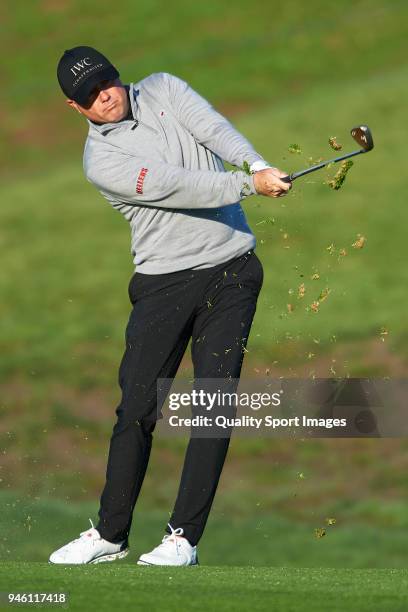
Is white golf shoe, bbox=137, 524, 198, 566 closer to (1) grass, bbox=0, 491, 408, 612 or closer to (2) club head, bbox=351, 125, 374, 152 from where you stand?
(1) grass, bbox=0, 491, 408, 612

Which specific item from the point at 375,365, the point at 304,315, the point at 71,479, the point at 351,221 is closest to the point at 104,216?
the point at 351,221

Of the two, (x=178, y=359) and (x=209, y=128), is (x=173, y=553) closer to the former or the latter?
(x=178, y=359)

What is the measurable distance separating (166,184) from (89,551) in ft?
6.56

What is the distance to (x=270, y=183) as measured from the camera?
6.86 m

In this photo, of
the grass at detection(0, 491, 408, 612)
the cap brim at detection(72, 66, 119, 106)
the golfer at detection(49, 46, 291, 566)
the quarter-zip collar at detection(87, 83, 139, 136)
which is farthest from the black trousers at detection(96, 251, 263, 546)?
the cap brim at detection(72, 66, 119, 106)

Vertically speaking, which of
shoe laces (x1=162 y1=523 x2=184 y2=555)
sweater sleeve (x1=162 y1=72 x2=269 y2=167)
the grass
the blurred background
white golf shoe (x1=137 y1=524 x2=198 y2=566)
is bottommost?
the blurred background

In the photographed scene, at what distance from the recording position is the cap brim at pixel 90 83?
7.22 metres

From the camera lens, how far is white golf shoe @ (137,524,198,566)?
7.15m

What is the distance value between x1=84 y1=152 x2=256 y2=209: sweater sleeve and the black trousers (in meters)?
0.45

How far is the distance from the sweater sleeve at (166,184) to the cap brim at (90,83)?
12.7 inches

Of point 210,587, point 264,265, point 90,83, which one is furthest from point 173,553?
point 264,265

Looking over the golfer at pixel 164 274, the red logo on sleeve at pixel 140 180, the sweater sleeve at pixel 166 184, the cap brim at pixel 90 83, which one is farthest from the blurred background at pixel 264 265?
the cap brim at pixel 90 83

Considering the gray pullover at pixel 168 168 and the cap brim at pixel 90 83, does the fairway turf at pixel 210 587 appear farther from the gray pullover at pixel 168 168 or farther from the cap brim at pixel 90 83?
the cap brim at pixel 90 83

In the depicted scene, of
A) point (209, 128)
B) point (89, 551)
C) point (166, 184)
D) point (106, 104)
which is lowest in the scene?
point (89, 551)
